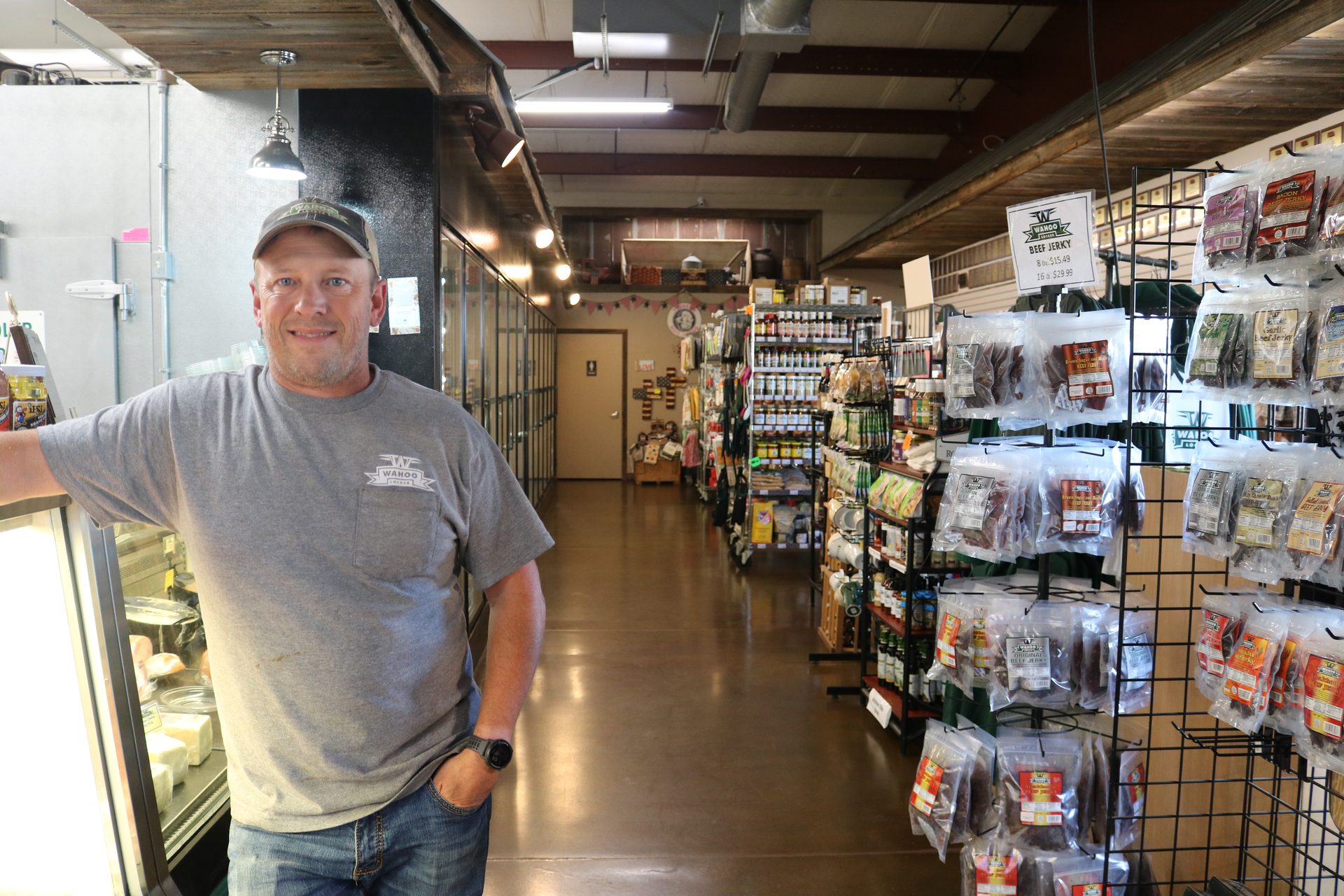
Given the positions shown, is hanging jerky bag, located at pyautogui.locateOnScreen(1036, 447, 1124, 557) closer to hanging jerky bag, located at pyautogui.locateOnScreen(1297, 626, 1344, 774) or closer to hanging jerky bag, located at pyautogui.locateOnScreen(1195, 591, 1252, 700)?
hanging jerky bag, located at pyautogui.locateOnScreen(1195, 591, 1252, 700)

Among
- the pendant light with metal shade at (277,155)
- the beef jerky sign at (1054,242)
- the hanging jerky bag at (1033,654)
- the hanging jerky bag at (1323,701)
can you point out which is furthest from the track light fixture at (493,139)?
the hanging jerky bag at (1323,701)

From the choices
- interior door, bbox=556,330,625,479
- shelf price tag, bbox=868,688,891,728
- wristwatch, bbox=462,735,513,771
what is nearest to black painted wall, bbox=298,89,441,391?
shelf price tag, bbox=868,688,891,728

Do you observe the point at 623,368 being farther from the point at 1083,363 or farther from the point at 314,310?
the point at 314,310

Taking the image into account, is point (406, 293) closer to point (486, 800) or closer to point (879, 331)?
point (486, 800)

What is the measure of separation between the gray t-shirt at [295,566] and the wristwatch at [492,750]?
70 millimetres

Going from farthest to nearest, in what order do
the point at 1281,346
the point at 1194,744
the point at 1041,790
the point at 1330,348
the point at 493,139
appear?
the point at 493,139
the point at 1194,744
the point at 1041,790
the point at 1281,346
the point at 1330,348

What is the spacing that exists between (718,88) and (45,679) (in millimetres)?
9239

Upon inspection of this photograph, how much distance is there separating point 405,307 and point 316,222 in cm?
264

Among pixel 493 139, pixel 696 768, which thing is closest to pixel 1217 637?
pixel 696 768

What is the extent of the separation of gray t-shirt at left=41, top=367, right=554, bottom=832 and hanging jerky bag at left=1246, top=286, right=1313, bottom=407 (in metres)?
1.54

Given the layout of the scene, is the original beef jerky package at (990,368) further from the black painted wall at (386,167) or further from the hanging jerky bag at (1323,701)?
the black painted wall at (386,167)

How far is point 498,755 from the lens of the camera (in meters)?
1.52

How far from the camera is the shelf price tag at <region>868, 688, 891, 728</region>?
4.16m

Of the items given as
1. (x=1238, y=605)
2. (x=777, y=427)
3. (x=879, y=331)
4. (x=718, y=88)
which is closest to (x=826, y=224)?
(x=718, y=88)
